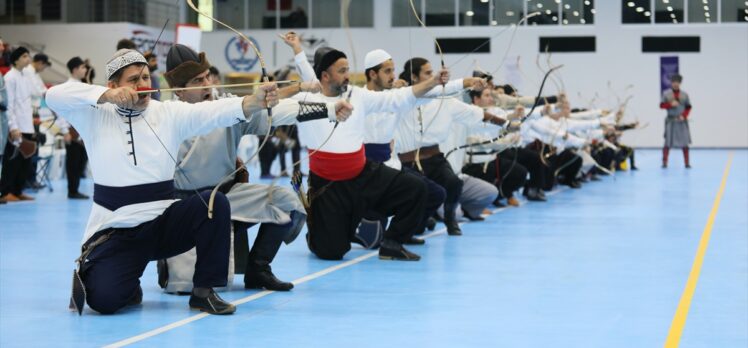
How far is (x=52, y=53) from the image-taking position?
25609 millimetres

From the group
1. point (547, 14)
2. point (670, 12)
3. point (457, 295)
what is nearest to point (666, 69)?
point (670, 12)

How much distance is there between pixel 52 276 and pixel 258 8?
76.6 ft

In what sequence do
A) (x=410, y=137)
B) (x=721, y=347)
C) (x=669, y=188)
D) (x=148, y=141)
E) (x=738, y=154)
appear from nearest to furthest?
(x=721, y=347), (x=148, y=141), (x=410, y=137), (x=669, y=188), (x=738, y=154)

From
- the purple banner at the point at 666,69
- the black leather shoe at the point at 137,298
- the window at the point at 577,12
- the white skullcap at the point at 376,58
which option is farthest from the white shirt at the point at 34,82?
the purple banner at the point at 666,69

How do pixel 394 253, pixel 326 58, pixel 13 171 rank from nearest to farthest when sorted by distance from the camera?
1. pixel 326 58
2. pixel 394 253
3. pixel 13 171

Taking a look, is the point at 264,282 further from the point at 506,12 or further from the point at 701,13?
the point at 701,13

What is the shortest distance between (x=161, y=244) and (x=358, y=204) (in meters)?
2.10

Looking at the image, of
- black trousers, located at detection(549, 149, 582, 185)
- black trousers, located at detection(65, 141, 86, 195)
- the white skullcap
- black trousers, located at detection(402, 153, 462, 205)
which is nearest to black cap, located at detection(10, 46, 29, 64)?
black trousers, located at detection(65, 141, 86, 195)

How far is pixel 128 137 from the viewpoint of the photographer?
15.8ft

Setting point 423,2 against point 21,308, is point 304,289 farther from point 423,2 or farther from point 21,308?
point 423,2

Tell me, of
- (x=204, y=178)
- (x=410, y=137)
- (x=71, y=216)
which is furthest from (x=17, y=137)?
(x=204, y=178)

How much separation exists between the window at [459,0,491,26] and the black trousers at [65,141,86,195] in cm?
1696

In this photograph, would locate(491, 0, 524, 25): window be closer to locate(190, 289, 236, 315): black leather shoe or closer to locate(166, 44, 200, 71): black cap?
locate(166, 44, 200, 71): black cap

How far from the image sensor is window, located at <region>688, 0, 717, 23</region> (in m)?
26.9
